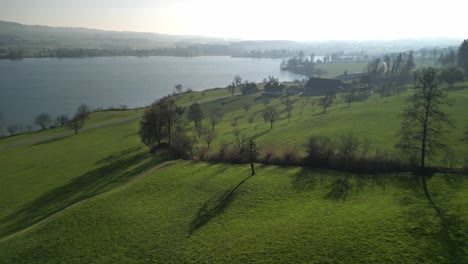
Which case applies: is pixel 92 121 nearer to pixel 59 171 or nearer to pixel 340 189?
pixel 59 171

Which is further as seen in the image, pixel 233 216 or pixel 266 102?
pixel 266 102

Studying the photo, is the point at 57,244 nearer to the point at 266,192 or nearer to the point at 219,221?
the point at 219,221

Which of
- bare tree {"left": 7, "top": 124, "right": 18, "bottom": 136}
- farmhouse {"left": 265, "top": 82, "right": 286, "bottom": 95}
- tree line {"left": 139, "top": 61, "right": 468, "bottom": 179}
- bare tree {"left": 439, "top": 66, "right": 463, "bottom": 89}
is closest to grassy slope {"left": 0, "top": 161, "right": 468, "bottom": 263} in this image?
tree line {"left": 139, "top": 61, "right": 468, "bottom": 179}

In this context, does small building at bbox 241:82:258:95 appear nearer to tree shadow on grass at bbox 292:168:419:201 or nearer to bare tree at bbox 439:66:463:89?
bare tree at bbox 439:66:463:89

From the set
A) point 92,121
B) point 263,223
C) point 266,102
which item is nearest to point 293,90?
point 266,102

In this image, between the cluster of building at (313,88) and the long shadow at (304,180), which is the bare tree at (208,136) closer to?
the long shadow at (304,180)

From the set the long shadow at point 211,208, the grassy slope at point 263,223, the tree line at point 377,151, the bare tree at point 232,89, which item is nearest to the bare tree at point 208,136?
the tree line at point 377,151
